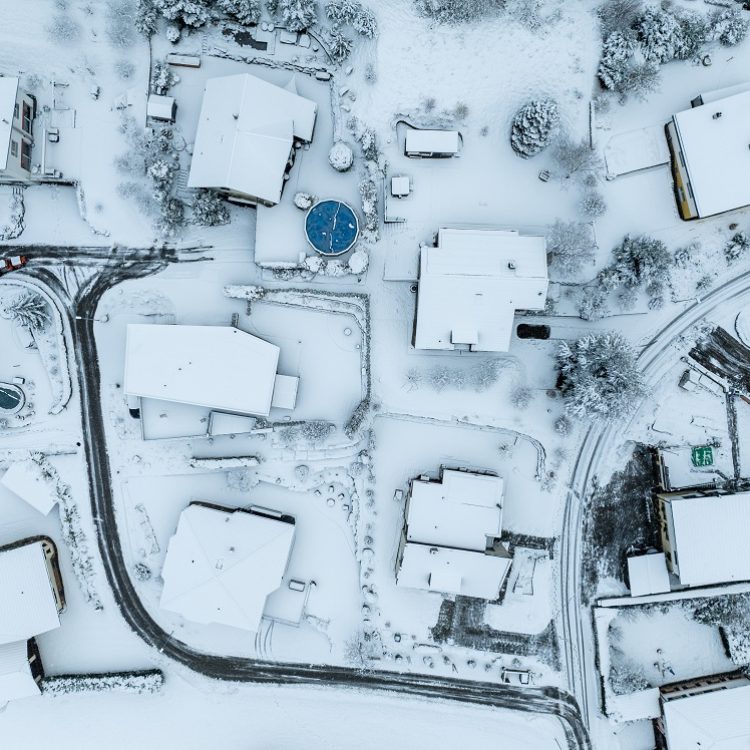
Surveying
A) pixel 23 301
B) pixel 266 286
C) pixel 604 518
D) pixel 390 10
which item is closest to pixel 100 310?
pixel 23 301

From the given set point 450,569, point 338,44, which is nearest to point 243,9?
point 338,44

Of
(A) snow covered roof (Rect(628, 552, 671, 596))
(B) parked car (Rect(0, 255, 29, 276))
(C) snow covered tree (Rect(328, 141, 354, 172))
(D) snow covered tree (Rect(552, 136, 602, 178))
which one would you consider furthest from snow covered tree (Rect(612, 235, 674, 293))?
(B) parked car (Rect(0, 255, 29, 276))

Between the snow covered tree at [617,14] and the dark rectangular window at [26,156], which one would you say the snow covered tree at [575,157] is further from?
the dark rectangular window at [26,156]

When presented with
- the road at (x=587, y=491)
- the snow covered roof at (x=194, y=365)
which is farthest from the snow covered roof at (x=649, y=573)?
the snow covered roof at (x=194, y=365)

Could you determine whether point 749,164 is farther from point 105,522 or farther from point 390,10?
point 105,522

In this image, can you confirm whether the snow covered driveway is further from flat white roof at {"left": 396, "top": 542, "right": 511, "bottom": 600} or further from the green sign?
flat white roof at {"left": 396, "top": 542, "right": 511, "bottom": 600}

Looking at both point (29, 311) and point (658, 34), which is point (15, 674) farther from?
point (658, 34)

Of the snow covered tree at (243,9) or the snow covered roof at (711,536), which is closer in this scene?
the snow covered tree at (243,9)
